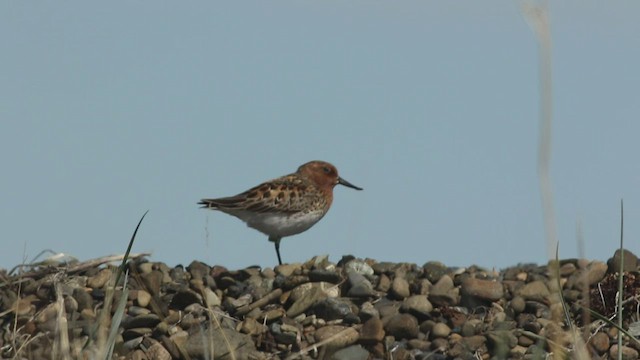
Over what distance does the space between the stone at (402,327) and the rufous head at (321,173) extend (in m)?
4.27

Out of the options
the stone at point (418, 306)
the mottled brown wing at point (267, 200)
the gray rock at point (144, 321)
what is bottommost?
the gray rock at point (144, 321)

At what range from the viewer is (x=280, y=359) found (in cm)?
808

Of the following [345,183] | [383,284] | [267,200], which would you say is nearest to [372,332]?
[383,284]

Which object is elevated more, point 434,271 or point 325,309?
point 434,271

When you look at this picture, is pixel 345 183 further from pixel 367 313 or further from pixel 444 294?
pixel 367 313

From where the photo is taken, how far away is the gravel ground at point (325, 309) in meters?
8.09

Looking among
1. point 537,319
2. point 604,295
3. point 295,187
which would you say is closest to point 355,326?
point 537,319

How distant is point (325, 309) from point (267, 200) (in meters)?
3.17

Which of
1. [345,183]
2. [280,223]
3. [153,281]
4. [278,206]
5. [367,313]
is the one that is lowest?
[367,313]

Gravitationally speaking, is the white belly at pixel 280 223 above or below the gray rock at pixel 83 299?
above

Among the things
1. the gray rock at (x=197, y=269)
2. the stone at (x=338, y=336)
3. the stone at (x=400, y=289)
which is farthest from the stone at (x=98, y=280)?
the stone at (x=400, y=289)

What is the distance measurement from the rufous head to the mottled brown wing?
20.8 inches

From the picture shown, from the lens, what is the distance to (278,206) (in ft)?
38.3

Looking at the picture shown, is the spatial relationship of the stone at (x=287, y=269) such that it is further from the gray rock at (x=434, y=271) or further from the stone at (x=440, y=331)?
the stone at (x=440, y=331)
